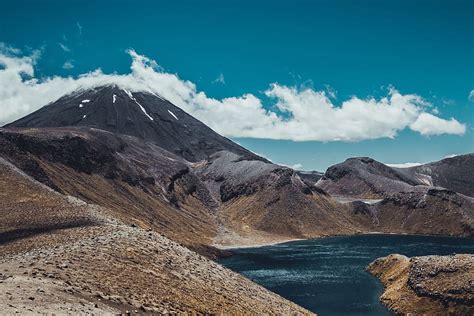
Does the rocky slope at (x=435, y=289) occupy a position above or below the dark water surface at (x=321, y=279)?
above

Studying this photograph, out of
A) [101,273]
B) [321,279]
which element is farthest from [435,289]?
[101,273]

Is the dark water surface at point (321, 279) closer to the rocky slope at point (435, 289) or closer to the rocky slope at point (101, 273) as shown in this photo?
the rocky slope at point (435, 289)

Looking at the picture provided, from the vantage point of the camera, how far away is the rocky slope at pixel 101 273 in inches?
1452

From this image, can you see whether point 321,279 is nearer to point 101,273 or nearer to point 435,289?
point 435,289

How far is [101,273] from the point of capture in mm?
46531

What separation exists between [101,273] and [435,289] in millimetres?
68050

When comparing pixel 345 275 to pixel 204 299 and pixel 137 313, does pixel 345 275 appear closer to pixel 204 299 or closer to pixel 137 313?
pixel 204 299

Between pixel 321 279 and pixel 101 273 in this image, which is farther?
pixel 321 279

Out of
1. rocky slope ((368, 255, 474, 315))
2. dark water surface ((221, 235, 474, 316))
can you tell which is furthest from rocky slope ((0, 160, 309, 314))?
dark water surface ((221, 235, 474, 316))

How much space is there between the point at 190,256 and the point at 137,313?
1019 inches

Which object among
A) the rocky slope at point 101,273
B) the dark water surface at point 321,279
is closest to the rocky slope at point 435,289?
the dark water surface at point 321,279

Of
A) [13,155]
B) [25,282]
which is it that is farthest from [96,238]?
[13,155]

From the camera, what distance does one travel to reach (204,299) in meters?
50.9

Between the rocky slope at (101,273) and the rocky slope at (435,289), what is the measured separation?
106ft
